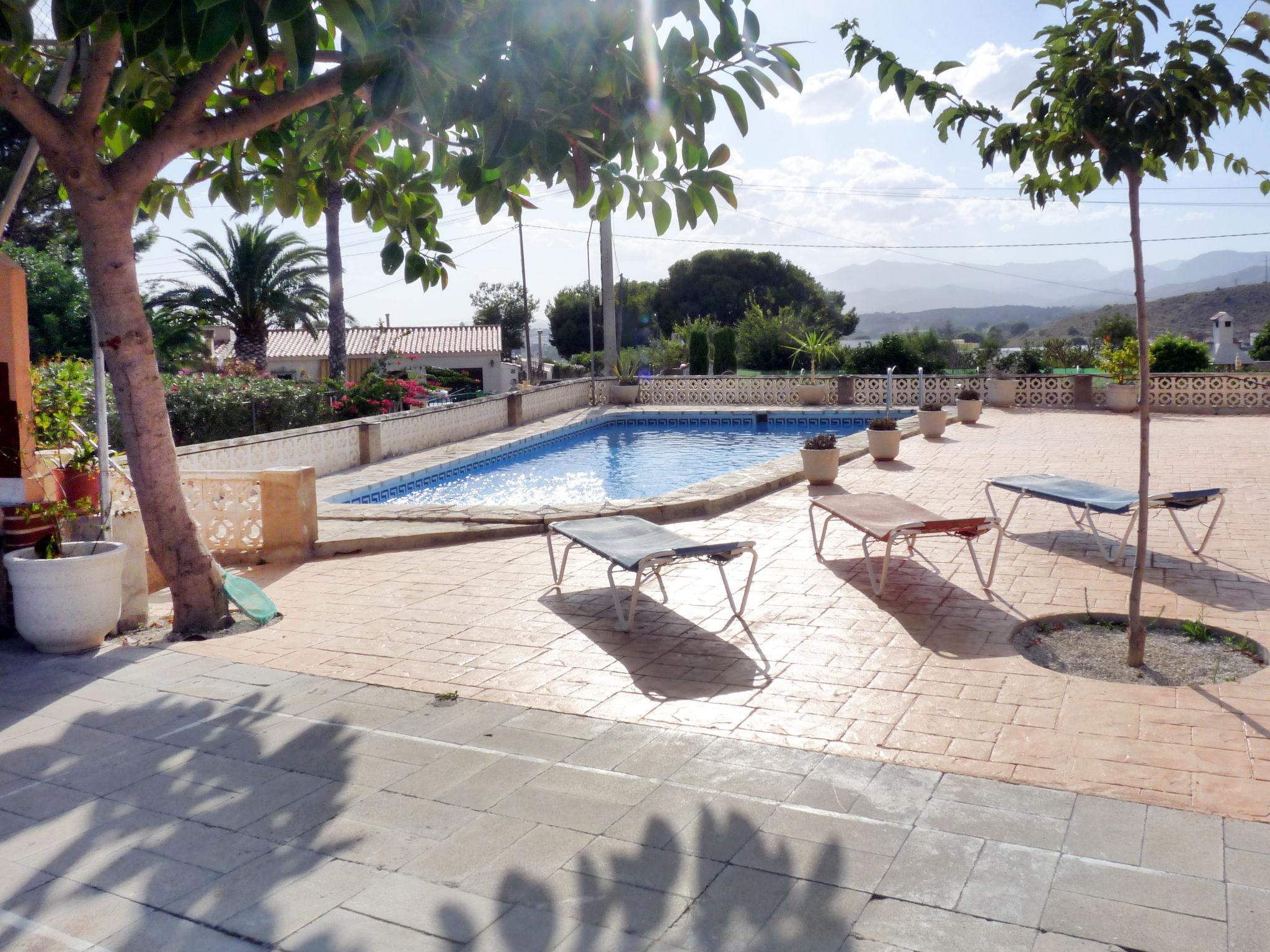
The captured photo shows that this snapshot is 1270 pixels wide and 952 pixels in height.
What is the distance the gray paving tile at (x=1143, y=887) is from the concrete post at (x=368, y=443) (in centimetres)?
1332

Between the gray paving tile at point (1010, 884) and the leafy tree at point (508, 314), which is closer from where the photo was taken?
the gray paving tile at point (1010, 884)

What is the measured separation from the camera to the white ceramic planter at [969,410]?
18.0m

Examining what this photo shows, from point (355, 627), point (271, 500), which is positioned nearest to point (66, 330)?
point (271, 500)

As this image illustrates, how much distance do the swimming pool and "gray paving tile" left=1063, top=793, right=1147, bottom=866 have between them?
712cm

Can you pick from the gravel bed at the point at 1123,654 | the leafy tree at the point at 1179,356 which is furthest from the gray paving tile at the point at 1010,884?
the leafy tree at the point at 1179,356

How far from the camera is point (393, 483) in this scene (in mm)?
13617

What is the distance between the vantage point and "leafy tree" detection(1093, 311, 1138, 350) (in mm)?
28125

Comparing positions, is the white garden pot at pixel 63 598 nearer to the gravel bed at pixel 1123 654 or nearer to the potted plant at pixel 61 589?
the potted plant at pixel 61 589

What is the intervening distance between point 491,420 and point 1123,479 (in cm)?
1232

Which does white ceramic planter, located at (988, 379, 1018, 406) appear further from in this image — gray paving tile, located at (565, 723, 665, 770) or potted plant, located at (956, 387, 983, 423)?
gray paving tile, located at (565, 723, 665, 770)

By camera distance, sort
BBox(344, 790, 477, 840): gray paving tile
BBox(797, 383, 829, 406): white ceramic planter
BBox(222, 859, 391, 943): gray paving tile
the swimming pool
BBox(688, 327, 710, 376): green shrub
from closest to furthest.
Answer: BBox(222, 859, 391, 943): gray paving tile, BBox(344, 790, 477, 840): gray paving tile, the swimming pool, BBox(797, 383, 829, 406): white ceramic planter, BBox(688, 327, 710, 376): green shrub

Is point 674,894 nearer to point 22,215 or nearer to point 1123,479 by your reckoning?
point 1123,479

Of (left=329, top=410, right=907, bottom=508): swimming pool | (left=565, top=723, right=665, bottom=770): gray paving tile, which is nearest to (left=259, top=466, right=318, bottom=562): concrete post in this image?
(left=329, top=410, right=907, bottom=508): swimming pool

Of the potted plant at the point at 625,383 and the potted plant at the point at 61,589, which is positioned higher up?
the potted plant at the point at 625,383
